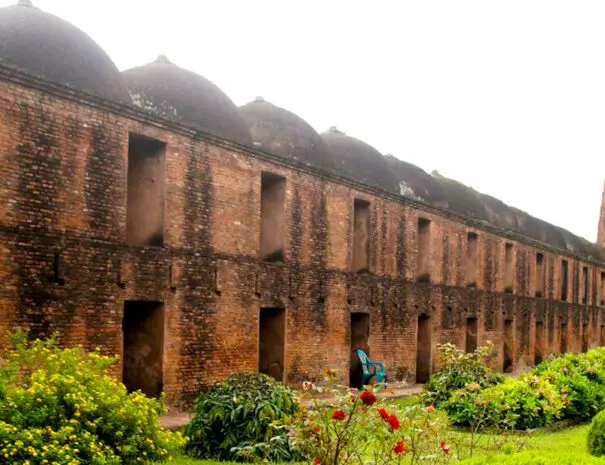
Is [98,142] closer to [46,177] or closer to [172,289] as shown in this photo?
[46,177]

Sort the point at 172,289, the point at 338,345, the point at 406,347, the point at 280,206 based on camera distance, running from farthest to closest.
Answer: the point at 406,347
the point at 338,345
the point at 280,206
the point at 172,289

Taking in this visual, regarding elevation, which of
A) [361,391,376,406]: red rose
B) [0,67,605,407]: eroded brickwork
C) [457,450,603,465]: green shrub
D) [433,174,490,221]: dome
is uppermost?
[433,174,490,221]: dome

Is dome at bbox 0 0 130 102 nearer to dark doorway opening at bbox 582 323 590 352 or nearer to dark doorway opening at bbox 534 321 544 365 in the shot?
dark doorway opening at bbox 534 321 544 365

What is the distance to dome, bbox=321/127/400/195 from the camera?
18.4m

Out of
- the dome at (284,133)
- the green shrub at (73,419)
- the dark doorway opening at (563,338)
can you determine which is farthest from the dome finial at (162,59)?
the dark doorway opening at (563,338)

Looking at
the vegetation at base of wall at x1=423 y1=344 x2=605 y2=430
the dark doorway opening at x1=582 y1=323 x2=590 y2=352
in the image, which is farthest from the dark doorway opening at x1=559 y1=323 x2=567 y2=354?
the vegetation at base of wall at x1=423 y1=344 x2=605 y2=430

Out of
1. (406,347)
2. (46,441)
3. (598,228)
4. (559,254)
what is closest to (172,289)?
(46,441)

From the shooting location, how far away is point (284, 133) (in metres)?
15.7

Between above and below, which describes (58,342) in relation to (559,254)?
below

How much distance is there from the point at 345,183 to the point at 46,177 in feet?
26.4

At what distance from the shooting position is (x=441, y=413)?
1201 centimetres

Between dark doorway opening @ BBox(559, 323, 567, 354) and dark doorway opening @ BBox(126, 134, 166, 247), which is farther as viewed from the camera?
dark doorway opening @ BBox(559, 323, 567, 354)

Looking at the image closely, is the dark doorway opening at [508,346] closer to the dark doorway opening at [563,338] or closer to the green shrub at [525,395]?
the dark doorway opening at [563,338]

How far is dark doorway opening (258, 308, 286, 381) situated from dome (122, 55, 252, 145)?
3512 mm
